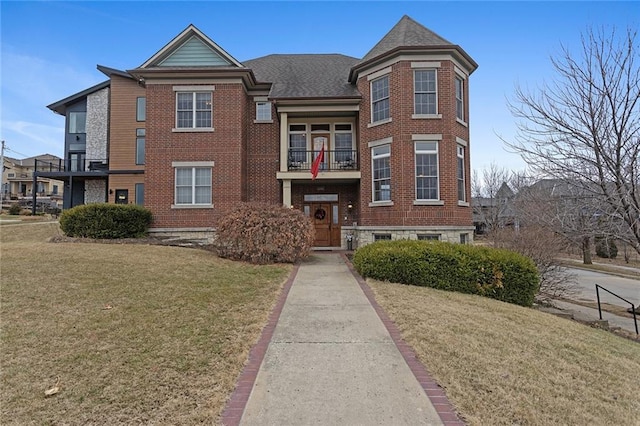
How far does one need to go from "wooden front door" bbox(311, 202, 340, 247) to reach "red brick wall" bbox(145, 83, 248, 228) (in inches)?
162

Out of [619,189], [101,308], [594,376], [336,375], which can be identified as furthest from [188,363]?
[619,189]

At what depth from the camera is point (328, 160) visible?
17.1 metres

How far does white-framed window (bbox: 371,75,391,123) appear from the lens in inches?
592

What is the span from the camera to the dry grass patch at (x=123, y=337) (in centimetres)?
338

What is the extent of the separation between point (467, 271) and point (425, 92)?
337 inches

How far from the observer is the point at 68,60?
18.3 metres

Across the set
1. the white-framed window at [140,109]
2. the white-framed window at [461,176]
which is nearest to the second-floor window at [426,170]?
the white-framed window at [461,176]

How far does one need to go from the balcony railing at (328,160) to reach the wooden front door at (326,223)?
1.94 meters

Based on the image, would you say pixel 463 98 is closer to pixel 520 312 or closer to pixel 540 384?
pixel 520 312

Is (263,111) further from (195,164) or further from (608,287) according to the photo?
(608,287)

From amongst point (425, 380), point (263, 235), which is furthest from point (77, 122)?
point (425, 380)

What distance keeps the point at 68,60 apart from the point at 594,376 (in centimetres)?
2395

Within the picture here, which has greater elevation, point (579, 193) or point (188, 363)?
point (579, 193)

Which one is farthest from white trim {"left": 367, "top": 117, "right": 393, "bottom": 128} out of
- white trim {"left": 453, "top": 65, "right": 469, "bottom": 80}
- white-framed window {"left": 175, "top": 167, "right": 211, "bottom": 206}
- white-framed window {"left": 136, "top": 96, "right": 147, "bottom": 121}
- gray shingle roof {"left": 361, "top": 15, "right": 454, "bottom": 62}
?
white-framed window {"left": 136, "top": 96, "right": 147, "bottom": 121}
